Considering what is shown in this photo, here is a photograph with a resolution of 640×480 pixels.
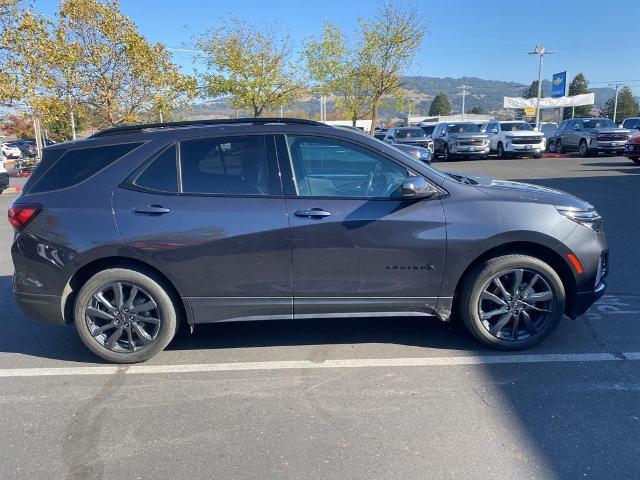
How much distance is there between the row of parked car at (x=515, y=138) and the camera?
81.0 ft

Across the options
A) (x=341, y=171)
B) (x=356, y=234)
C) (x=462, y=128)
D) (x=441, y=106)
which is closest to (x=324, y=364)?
(x=356, y=234)

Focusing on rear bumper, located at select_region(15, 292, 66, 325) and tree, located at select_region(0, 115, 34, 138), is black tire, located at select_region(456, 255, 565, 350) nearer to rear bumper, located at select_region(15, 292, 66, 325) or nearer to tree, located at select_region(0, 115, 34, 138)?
rear bumper, located at select_region(15, 292, 66, 325)

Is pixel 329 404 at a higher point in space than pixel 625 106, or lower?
lower

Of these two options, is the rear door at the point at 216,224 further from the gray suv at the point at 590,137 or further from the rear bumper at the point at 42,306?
the gray suv at the point at 590,137

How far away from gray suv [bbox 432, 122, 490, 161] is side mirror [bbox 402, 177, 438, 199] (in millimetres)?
23382

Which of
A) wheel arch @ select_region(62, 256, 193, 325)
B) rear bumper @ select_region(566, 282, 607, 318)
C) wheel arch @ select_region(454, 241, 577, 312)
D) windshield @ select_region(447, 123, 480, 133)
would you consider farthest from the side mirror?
windshield @ select_region(447, 123, 480, 133)

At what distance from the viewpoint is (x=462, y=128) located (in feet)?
90.3

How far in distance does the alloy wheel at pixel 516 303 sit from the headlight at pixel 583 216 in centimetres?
50

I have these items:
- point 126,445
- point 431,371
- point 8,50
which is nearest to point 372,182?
point 431,371

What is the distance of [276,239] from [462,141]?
2383 cm

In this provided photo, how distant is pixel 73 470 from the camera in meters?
2.88

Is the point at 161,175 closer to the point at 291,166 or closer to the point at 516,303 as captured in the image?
the point at 291,166

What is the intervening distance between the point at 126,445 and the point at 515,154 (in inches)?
1044

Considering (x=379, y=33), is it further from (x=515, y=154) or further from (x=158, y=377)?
(x=158, y=377)
